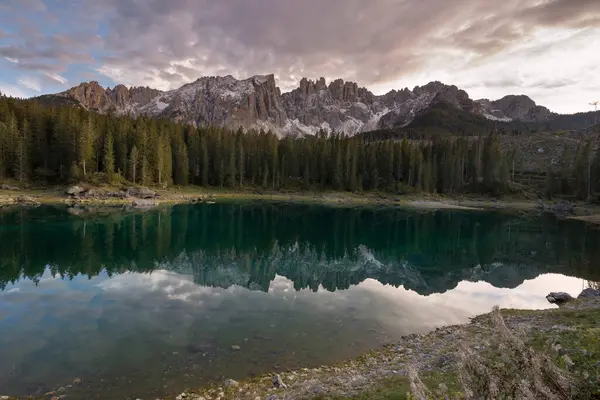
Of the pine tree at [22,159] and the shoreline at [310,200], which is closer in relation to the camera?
the shoreline at [310,200]

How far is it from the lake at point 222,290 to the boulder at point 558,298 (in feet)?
2.35

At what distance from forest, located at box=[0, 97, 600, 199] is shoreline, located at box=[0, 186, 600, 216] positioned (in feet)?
16.7

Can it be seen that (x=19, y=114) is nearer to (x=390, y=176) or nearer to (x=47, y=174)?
(x=47, y=174)

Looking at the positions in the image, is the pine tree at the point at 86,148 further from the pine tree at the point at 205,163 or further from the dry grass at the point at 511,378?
the dry grass at the point at 511,378

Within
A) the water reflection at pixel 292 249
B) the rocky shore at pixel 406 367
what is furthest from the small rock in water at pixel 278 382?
the water reflection at pixel 292 249

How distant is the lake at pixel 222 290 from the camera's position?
15.8 m

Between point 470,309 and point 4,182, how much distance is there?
320 feet

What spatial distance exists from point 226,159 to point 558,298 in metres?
106

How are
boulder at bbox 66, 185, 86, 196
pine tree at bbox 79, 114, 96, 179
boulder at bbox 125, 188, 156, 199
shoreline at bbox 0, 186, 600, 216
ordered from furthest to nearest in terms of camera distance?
1. pine tree at bbox 79, 114, 96, 179
2. boulder at bbox 125, 188, 156, 199
3. shoreline at bbox 0, 186, 600, 216
4. boulder at bbox 66, 185, 86, 196

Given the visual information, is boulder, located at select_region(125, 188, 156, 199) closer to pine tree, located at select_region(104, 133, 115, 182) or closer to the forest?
the forest

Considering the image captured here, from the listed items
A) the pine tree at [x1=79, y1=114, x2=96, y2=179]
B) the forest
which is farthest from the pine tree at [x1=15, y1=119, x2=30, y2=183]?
the pine tree at [x1=79, y1=114, x2=96, y2=179]

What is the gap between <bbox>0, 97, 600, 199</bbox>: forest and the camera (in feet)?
293

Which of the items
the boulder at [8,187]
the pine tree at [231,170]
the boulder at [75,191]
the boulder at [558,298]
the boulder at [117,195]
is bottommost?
the boulder at [558,298]

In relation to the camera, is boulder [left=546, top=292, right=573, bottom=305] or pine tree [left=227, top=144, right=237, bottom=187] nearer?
boulder [left=546, top=292, right=573, bottom=305]
